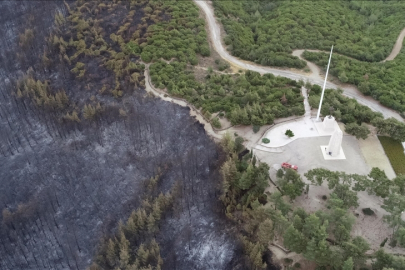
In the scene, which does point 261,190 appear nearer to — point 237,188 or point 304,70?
point 237,188

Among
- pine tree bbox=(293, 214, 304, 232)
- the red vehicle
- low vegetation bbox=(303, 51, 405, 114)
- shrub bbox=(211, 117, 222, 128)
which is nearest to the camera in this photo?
pine tree bbox=(293, 214, 304, 232)

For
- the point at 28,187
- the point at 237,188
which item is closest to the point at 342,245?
the point at 237,188

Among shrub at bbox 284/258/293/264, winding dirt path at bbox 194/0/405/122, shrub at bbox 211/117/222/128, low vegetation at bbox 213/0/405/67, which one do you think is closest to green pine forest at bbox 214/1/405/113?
low vegetation at bbox 213/0/405/67

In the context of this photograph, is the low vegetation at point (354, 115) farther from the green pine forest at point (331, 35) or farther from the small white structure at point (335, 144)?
the green pine forest at point (331, 35)

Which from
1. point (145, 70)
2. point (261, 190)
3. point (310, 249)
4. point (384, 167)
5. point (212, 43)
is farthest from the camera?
point (212, 43)

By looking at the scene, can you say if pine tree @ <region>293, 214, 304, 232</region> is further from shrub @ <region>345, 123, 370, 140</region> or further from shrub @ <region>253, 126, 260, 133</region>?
shrub @ <region>345, 123, 370, 140</region>

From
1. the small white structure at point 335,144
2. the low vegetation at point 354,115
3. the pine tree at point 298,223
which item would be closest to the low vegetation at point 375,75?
the low vegetation at point 354,115
